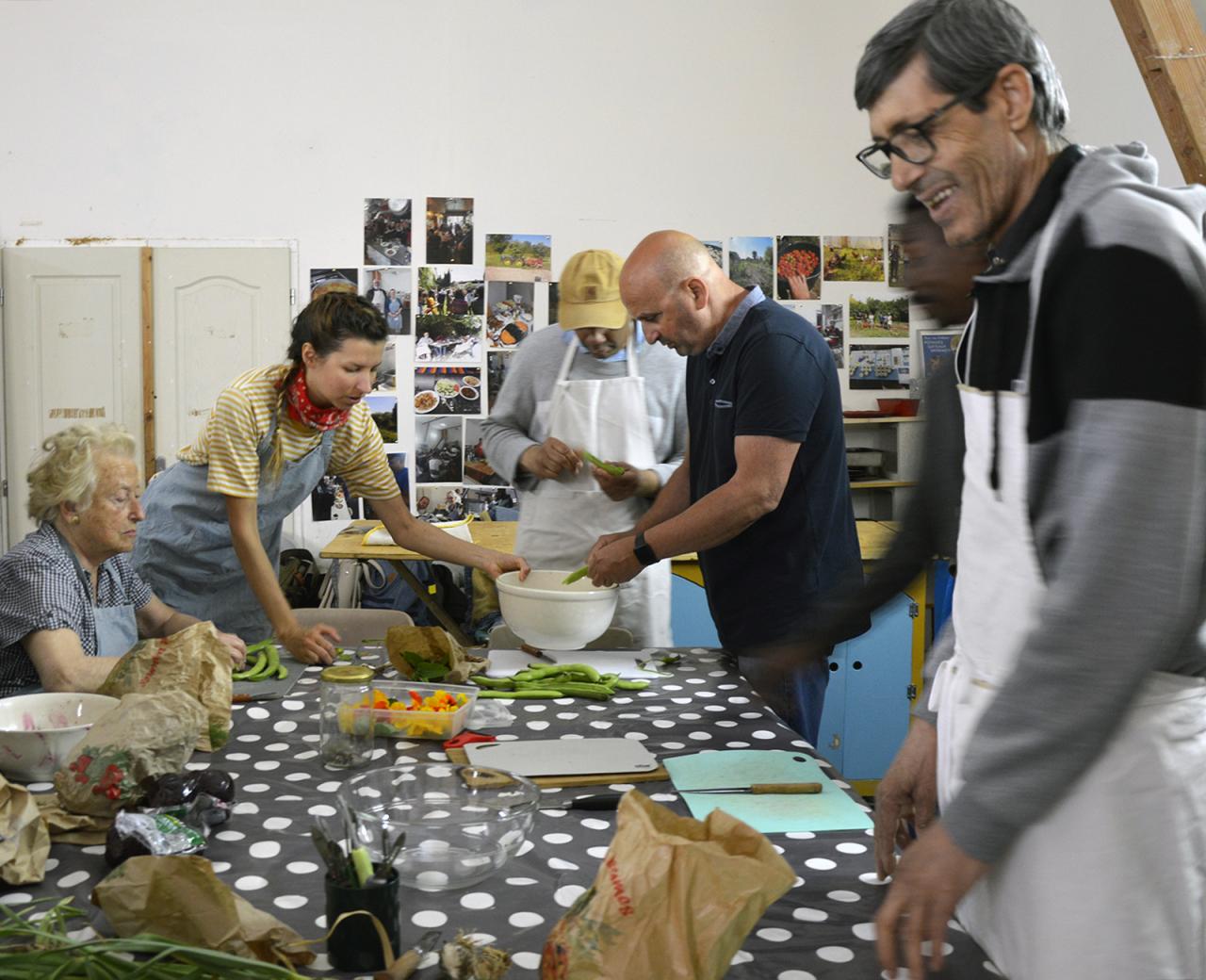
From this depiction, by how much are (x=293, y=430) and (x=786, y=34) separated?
446cm

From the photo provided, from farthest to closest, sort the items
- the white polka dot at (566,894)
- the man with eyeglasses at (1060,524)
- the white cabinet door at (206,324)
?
the white cabinet door at (206,324) < the white polka dot at (566,894) < the man with eyeglasses at (1060,524)

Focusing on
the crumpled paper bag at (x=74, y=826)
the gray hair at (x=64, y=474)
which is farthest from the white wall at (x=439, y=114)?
the crumpled paper bag at (x=74, y=826)

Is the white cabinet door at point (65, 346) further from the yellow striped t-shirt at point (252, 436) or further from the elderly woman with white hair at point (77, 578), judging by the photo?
the elderly woman with white hair at point (77, 578)

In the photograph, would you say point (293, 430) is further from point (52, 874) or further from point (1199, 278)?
point (1199, 278)

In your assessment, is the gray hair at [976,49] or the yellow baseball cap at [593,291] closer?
the gray hair at [976,49]

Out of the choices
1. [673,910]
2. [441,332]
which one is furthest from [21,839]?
[441,332]

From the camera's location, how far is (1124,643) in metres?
0.98

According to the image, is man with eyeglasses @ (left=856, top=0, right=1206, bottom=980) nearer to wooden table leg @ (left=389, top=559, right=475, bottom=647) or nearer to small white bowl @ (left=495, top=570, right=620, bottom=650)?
small white bowl @ (left=495, top=570, right=620, bottom=650)

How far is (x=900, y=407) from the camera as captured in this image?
6363 mm

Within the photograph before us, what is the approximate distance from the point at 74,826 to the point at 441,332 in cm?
497

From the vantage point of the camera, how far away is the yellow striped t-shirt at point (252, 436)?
9.43ft

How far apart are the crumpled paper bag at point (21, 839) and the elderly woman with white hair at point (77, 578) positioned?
0.76 metres

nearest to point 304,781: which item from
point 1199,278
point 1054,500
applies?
point 1054,500

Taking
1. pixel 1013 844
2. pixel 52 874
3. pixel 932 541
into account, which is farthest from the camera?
pixel 932 541
